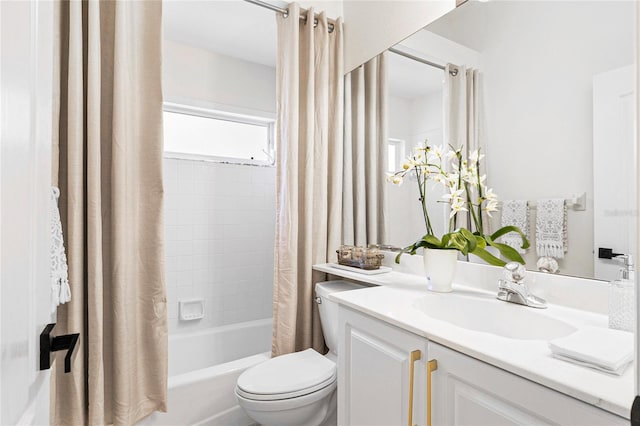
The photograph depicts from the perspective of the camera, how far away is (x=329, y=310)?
1.75 metres

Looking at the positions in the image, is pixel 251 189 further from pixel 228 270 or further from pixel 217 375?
pixel 217 375

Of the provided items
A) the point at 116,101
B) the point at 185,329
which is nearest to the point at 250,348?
the point at 185,329

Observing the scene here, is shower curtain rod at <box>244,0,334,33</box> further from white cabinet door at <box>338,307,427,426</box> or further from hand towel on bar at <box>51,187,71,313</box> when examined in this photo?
white cabinet door at <box>338,307,427,426</box>

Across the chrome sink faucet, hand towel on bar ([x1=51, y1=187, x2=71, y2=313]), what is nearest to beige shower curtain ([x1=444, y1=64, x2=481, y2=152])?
the chrome sink faucet

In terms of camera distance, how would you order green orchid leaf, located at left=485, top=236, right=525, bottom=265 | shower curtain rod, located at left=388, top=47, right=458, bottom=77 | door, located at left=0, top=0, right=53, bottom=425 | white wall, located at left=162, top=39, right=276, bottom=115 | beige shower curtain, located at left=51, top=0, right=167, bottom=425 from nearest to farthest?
door, located at left=0, top=0, right=53, bottom=425
green orchid leaf, located at left=485, top=236, right=525, bottom=265
beige shower curtain, located at left=51, top=0, right=167, bottom=425
shower curtain rod, located at left=388, top=47, right=458, bottom=77
white wall, located at left=162, top=39, right=276, bottom=115

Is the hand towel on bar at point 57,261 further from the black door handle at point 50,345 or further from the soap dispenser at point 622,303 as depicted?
the soap dispenser at point 622,303

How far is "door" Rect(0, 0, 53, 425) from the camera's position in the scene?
421mm

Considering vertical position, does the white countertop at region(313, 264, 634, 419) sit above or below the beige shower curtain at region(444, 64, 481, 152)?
below

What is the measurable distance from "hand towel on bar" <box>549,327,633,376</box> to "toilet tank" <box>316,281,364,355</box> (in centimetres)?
109

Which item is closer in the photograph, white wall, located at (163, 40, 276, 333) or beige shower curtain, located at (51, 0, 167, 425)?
beige shower curtain, located at (51, 0, 167, 425)

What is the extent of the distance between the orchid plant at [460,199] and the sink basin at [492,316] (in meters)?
0.18

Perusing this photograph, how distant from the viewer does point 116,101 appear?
4.66ft

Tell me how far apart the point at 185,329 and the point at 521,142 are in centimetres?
231

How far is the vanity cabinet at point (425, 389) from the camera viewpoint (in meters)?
0.64
